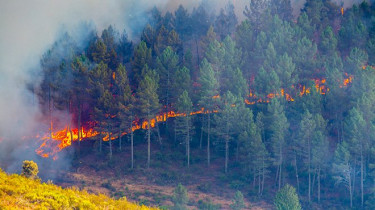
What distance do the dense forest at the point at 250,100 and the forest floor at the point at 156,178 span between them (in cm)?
114

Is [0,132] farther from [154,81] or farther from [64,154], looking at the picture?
[154,81]

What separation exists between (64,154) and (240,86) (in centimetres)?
2485

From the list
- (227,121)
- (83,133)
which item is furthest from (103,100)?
(227,121)

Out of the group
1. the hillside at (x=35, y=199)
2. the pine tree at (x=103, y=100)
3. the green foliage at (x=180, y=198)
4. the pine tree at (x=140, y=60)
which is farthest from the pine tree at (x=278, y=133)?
the hillside at (x=35, y=199)

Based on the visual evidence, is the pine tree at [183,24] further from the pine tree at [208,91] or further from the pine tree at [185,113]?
the pine tree at [185,113]

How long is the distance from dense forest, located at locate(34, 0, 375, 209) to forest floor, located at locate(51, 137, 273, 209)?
3.75 ft

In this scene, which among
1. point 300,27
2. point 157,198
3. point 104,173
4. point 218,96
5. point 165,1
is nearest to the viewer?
point 157,198

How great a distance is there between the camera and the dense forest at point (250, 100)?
67.9m

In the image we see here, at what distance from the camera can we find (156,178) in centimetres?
7081

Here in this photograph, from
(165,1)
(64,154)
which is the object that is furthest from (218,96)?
(165,1)

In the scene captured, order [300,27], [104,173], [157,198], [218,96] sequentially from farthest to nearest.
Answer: [300,27] < [218,96] < [104,173] < [157,198]

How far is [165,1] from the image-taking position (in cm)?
10838

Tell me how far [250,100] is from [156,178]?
59.6 ft

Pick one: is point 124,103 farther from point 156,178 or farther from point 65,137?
point 65,137
